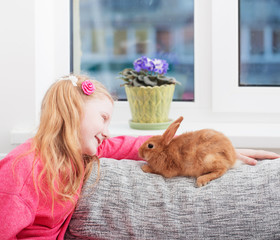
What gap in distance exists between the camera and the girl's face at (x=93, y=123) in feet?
3.55

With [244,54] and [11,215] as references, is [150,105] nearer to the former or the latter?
[244,54]

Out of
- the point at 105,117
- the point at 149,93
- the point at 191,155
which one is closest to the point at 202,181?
the point at 191,155

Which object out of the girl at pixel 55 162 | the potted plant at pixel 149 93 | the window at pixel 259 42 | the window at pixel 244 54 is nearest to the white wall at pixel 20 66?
the potted plant at pixel 149 93

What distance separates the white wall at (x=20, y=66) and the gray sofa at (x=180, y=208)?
69 cm

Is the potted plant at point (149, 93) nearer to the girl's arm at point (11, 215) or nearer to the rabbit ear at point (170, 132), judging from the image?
the rabbit ear at point (170, 132)

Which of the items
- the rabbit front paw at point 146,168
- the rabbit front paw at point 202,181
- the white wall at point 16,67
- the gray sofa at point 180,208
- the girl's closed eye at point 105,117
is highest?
the white wall at point 16,67

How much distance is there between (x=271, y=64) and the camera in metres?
1.83

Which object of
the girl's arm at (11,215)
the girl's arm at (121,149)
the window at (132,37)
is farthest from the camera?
the window at (132,37)

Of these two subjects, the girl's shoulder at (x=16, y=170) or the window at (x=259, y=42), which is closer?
the girl's shoulder at (x=16, y=170)

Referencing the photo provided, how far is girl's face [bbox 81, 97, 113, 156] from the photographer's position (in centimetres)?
108

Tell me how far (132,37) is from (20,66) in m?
0.59

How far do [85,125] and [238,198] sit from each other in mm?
459

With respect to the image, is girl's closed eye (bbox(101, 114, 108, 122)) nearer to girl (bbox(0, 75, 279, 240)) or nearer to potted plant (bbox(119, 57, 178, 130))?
girl (bbox(0, 75, 279, 240))

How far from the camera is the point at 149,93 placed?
1618 millimetres
